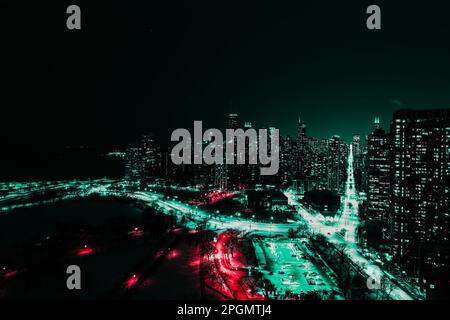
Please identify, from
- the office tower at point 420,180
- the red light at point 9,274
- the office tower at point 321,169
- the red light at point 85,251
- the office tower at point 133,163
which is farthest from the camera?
the office tower at point 133,163

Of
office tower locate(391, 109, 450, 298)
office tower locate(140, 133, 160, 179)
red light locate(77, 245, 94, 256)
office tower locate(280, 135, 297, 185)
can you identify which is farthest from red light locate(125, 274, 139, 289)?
office tower locate(140, 133, 160, 179)

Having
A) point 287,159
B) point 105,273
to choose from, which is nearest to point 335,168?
point 287,159

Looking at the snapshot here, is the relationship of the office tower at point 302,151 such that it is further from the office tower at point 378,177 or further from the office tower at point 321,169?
the office tower at point 378,177

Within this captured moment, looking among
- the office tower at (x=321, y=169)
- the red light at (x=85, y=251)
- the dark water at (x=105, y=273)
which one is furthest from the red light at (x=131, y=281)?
the office tower at (x=321, y=169)

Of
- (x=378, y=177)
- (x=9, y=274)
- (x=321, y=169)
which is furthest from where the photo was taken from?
(x=321, y=169)

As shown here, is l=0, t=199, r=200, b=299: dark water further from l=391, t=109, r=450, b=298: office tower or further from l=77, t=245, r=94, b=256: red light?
l=391, t=109, r=450, b=298: office tower

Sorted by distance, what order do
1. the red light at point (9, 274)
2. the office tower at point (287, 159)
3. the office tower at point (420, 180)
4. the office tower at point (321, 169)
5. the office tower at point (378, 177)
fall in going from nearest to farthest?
the red light at point (9, 274) → the office tower at point (420, 180) → the office tower at point (378, 177) → the office tower at point (321, 169) → the office tower at point (287, 159)

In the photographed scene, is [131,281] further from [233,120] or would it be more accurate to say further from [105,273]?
[233,120]
